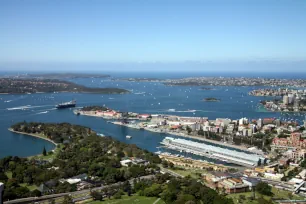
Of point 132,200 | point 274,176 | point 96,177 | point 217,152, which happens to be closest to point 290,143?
Result: point 217,152

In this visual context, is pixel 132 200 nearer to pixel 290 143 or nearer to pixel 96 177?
pixel 96 177

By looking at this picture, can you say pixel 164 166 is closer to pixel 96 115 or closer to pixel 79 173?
pixel 79 173

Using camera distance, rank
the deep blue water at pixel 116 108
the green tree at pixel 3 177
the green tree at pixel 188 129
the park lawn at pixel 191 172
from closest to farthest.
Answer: the green tree at pixel 3 177
the park lawn at pixel 191 172
the deep blue water at pixel 116 108
the green tree at pixel 188 129

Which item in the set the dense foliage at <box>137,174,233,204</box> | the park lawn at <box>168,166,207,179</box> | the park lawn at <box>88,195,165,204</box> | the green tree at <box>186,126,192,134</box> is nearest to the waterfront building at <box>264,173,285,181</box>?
the park lawn at <box>168,166,207,179</box>

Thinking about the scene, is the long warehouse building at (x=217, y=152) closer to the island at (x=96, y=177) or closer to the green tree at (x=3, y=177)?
the island at (x=96, y=177)

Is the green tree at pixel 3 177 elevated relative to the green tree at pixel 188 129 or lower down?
elevated

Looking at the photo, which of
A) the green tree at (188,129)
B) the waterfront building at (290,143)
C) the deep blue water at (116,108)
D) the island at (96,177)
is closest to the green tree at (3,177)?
the island at (96,177)

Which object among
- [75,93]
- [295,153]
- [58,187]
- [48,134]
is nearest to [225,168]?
[295,153]

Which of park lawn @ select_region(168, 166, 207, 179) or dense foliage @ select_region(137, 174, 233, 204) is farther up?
dense foliage @ select_region(137, 174, 233, 204)

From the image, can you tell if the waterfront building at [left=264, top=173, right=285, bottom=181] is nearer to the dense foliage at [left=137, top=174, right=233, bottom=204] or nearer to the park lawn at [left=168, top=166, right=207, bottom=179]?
the park lawn at [left=168, top=166, right=207, bottom=179]
